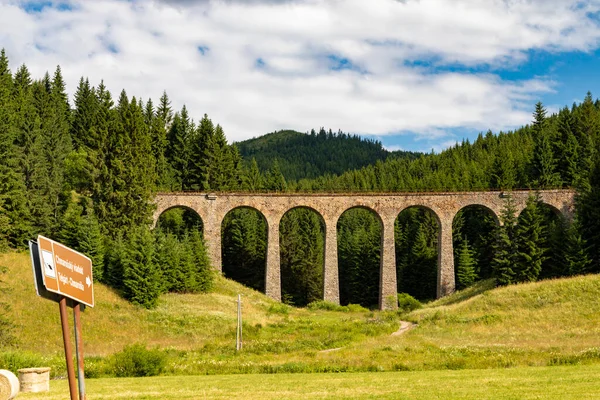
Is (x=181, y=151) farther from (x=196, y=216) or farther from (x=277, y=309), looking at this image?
(x=277, y=309)

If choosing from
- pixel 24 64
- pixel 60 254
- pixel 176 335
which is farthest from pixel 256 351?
pixel 24 64

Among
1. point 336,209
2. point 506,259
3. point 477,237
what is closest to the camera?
point 506,259

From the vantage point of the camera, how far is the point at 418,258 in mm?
73250

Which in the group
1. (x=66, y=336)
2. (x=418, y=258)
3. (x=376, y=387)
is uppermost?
(x=66, y=336)

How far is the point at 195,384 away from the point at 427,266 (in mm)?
60105

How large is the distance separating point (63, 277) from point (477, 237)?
225 ft

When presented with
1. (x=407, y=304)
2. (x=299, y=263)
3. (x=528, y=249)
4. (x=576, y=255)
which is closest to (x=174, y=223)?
(x=299, y=263)

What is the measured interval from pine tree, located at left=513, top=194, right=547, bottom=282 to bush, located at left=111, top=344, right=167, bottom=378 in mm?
35928

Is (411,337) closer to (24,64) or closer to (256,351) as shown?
(256,351)

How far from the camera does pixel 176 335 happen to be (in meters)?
38.1

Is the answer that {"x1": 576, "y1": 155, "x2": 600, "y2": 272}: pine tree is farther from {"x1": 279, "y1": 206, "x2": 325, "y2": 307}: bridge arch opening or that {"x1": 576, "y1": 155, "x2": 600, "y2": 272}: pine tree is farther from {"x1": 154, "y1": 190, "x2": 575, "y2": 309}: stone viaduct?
{"x1": 279, "y1": 206, "x2": 325, "y2": 307}: bridge arch opening

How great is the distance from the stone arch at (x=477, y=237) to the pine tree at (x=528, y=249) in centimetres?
1370

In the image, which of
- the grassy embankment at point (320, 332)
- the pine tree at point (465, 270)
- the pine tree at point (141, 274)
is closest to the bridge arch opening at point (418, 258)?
the pine tree at point (465, 270)

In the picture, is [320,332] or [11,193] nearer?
[320,332]
